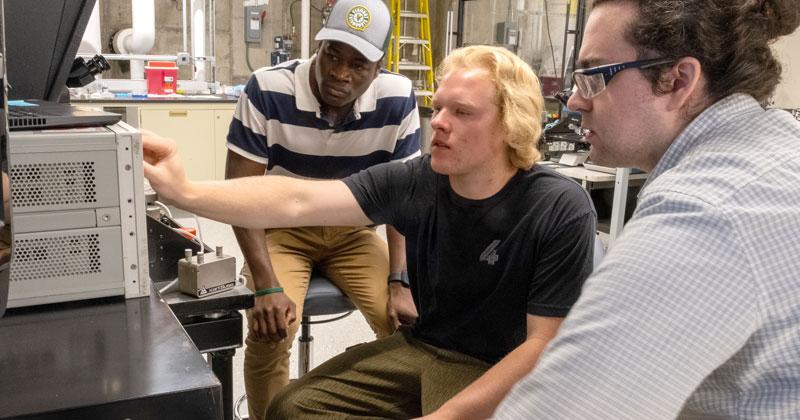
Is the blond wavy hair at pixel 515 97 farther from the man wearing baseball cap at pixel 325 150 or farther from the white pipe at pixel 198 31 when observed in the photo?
the white pipe at pixel 198 31

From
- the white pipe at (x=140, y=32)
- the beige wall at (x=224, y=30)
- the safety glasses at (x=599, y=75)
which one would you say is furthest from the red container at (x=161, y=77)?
the safety glasses at (x=599, y=75)

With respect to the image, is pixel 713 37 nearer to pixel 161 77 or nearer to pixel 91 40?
pixel 161 77

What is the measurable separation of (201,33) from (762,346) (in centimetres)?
492

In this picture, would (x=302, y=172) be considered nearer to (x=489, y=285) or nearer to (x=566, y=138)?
(x=489, y=285)

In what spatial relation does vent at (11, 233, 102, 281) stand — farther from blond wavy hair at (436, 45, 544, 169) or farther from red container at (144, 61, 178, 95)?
red container at (144, 61, 178, 95)

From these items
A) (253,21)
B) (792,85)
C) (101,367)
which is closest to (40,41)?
(101,367)

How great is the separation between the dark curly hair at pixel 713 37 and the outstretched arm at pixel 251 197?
87cm

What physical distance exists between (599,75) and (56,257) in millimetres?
899

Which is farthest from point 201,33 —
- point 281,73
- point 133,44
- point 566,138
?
point 281,73

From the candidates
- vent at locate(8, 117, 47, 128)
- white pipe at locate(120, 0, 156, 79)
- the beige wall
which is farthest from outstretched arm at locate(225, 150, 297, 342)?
the beige wall

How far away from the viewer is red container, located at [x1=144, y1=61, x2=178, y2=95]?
4.67 m

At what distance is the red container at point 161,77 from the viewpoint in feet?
15.3

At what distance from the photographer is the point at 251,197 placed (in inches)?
60.8

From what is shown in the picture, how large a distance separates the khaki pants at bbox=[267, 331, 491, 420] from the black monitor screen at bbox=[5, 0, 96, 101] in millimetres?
857
